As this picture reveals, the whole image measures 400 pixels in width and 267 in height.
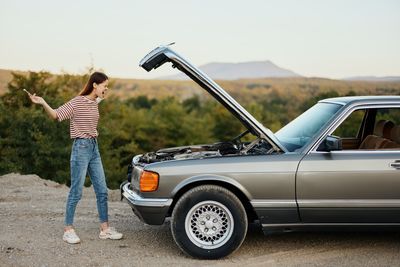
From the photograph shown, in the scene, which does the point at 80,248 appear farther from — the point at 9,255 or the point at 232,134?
the point at 232,134

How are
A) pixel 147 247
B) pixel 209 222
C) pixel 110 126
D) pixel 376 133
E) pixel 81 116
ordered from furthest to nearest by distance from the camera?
1. pixel 110 126
2. pixel 376 133
3. pixel 147 247
4. pixel 81 116
5. pixel 209 222

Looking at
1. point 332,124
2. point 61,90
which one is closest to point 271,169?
point 332,124

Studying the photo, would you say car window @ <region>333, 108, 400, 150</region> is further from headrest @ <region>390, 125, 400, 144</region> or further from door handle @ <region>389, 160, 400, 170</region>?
door handle @ <region>389, 160, 400, 170</region>

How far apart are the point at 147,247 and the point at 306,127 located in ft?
7.92

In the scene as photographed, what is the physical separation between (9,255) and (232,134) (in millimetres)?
Answer: 66859

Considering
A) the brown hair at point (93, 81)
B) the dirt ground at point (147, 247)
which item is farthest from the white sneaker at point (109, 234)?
the brown hair at point (93, 81)

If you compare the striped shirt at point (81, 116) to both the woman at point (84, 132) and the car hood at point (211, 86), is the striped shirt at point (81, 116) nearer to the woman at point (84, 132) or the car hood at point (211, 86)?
the woman at point (84, 132)

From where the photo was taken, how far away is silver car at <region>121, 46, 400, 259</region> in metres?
6.06

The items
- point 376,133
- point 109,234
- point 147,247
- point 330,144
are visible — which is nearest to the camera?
Answer: point 330,144

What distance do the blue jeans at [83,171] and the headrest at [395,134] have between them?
3.60 metres

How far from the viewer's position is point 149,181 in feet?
20.4

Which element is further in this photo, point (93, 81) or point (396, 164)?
point (93, 81)

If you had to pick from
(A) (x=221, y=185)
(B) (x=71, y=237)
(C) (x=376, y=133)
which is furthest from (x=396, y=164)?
(B) (x=71, y=237)

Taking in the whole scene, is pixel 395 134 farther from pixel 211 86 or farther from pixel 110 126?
pixel 110 126
